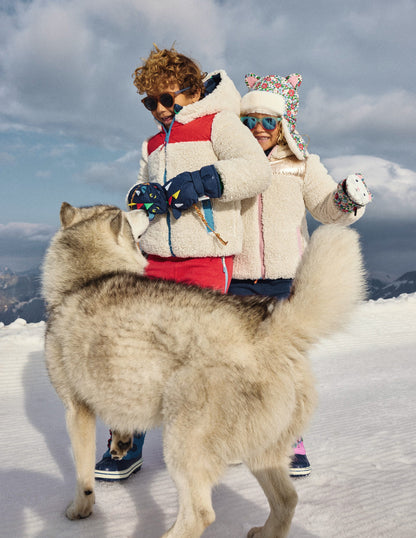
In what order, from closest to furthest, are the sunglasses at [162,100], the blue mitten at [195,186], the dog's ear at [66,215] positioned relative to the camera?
the blue mitten at [195,186]
the dog's ear at [66,215]
the sunglasses at [162,100]

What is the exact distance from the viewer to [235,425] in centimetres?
178

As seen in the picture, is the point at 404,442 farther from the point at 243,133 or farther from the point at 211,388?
the point at 243,133

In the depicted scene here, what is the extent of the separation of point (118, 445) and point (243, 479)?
956 mm

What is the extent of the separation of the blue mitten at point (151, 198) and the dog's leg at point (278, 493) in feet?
5.30

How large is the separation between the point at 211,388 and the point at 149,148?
2.09 meters

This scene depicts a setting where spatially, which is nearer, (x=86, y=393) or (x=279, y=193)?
(x=86, y=393)

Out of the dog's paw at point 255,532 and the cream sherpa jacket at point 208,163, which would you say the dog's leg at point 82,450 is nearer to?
the dog's paw at point 255,532

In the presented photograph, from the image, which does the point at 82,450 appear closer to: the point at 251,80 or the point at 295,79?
the point at 251,80

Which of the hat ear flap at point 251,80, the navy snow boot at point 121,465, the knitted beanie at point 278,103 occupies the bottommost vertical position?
the navy snow boot at point 121,465

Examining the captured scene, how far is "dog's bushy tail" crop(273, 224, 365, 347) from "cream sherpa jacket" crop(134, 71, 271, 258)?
86 cm

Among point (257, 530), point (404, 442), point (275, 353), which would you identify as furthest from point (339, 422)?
point (275, 353)

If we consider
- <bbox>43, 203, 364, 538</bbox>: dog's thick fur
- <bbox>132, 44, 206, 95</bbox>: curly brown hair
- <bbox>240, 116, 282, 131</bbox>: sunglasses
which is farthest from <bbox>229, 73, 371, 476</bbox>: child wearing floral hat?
<bbox>43, 203, 364, 538</bbox>: dog's thick fur

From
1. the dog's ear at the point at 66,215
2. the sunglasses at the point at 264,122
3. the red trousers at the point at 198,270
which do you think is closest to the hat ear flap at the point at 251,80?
the sunglasses at the point at 264,122

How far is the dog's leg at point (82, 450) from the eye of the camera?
2.34 meters
